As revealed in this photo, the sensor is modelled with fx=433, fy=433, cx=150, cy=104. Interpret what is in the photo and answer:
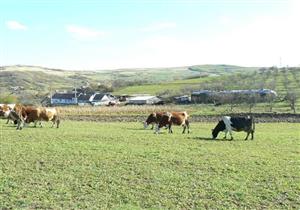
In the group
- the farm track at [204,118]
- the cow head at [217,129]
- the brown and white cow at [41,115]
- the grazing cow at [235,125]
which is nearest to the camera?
the cow head at [217,129]

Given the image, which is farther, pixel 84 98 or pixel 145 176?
pixel 84 98

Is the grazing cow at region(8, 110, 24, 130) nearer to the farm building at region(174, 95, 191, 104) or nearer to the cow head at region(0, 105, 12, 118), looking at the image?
the cow head at region(0, 105, 12, 118)

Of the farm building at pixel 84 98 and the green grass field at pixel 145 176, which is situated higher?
the green grass field at pixel 145 176

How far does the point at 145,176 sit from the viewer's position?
16406 mm

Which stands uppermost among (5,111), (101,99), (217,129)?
(5,111)

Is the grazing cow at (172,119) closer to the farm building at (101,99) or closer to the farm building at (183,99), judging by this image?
the farm building at (183,99)

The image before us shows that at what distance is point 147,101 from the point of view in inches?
4769

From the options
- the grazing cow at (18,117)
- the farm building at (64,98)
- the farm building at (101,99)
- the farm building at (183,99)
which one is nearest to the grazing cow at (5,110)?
the grazing cow at (18,117)

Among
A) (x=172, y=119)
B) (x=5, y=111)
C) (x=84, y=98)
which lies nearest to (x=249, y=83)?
(x=84, y=98)

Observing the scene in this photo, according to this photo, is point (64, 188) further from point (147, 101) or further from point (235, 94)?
point (147, 101)

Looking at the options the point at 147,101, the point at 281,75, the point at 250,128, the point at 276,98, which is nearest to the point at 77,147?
→ the point at 250,128

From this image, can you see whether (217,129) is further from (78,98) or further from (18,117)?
(78,98)

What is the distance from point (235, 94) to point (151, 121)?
211 ft

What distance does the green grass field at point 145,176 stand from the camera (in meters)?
13.9
